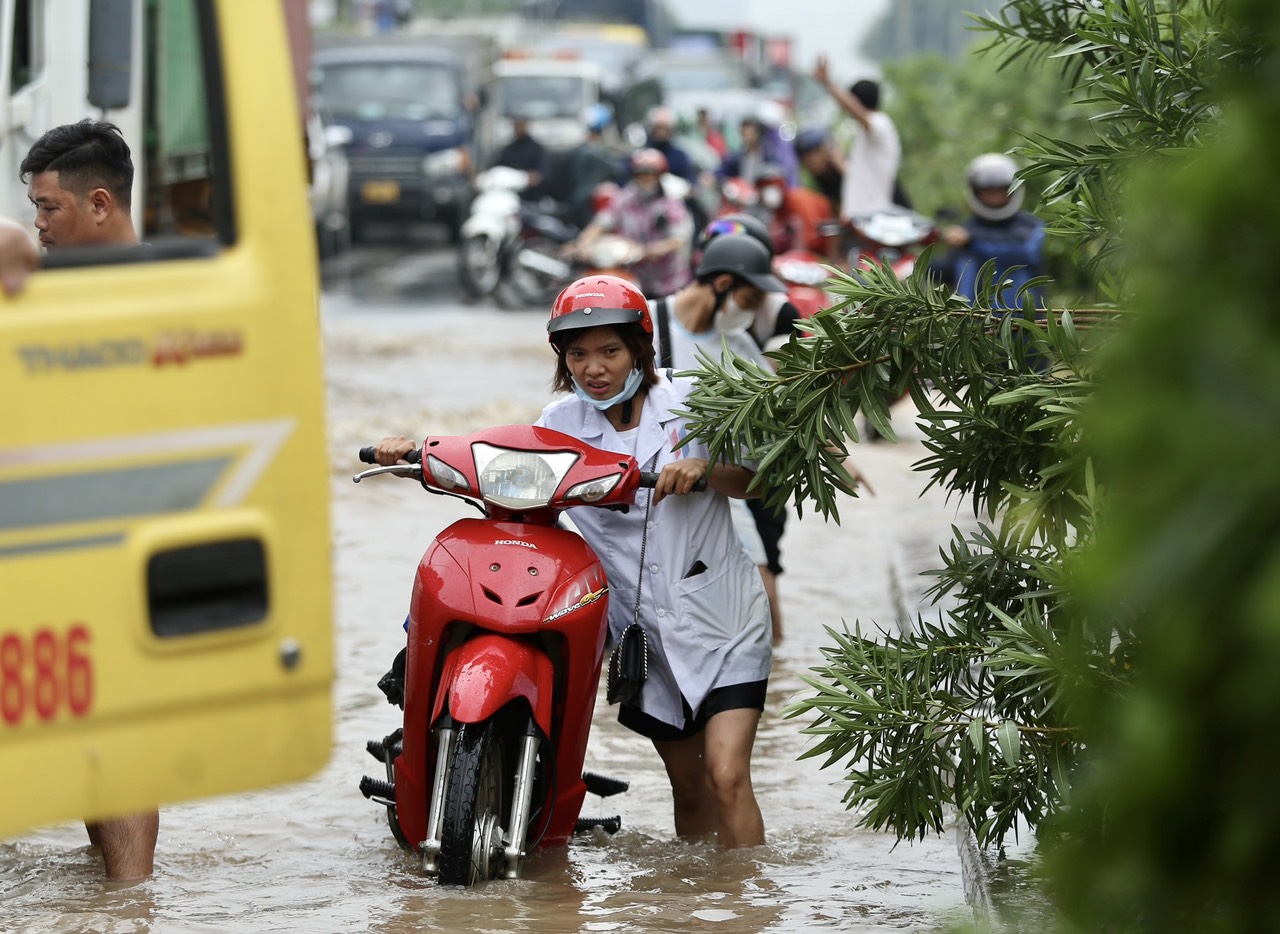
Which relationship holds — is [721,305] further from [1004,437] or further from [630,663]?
[1004,437]

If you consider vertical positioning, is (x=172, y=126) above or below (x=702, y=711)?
above

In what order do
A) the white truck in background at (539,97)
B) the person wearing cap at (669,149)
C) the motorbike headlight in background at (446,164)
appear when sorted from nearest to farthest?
the person wearing cap at (669,149)
the motorbike headlight in background at (446,164)
the white truck in background at (539,97)

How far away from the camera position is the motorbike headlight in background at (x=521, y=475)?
4820 millimetres

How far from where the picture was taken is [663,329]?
651 centimetres

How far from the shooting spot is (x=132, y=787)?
2.89 metres

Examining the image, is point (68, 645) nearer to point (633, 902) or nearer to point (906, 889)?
point (633, 902)

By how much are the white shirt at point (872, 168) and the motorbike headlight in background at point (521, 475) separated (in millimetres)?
9086

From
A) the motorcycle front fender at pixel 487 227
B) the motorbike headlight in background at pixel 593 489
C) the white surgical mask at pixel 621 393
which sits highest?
the motorcycle front fender at pixel 487 227

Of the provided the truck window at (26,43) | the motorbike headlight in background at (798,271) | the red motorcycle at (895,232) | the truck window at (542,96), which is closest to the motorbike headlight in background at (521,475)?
the truck window at (26,43)

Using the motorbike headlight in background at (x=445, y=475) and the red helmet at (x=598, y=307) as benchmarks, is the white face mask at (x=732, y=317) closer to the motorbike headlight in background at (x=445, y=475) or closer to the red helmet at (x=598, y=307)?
the red helmet at (x=598, y=307)

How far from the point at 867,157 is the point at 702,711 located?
30.1 feet

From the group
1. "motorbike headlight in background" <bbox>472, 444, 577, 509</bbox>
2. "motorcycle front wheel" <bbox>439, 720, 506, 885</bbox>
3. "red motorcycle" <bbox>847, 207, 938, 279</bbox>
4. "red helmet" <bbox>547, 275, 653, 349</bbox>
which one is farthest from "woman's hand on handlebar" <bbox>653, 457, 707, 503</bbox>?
"red motorcycle" <bbox>847, 207, 938, 279</bbox>

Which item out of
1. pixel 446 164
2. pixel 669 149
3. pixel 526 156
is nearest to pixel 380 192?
pixel 446 164

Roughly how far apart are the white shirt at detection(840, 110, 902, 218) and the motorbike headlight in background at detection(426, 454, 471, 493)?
909 centimetres
